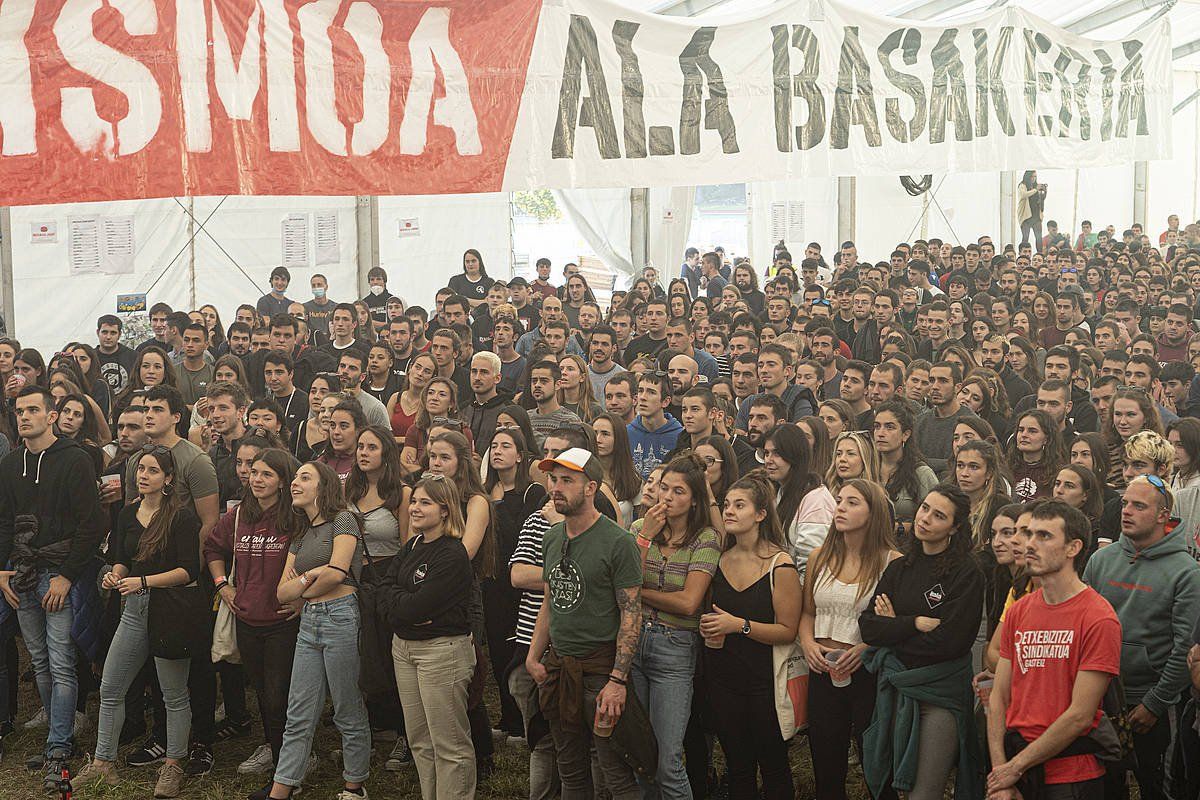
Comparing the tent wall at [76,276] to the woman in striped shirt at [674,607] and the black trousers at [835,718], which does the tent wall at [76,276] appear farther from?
the black trousers at [835,718]

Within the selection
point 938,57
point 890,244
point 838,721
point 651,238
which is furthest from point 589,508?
point 890,244

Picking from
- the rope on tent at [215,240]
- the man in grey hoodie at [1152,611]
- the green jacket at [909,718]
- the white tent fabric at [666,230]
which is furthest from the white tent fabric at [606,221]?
the green jacket at [909,718]

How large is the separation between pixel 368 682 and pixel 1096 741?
3.27 meters

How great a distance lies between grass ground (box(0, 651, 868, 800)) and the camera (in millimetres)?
6555

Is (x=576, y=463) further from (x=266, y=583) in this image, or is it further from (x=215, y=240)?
(x=215, y=240)

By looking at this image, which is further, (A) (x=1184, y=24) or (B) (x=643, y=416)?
(A) (x=1184, y=24)

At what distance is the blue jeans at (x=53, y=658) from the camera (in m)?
6.93

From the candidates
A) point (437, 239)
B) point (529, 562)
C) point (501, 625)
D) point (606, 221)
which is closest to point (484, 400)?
point (501, 625)

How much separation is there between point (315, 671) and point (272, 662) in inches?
12.9

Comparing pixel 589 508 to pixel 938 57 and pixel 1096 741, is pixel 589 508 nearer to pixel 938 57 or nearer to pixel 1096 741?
pixel 1096 741

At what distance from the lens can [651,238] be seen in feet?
76.8

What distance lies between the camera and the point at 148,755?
23.3 feet

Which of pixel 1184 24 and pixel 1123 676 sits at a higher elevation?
pixel 1184 24

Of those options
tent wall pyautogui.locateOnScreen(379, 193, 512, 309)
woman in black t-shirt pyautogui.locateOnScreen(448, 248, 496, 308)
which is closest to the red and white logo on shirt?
woman in black t-shirt pyautogui.locateOnScreen(448, 248, 496, 308)
